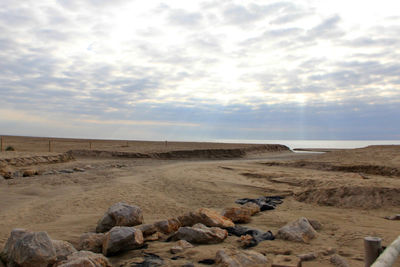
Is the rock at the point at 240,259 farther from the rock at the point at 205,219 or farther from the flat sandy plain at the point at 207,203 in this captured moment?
the rock at the point at 205,219

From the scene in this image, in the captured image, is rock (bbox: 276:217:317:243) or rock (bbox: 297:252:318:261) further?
rock (bbox: 276:217:317:243)

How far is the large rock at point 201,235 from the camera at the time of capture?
4.98 m

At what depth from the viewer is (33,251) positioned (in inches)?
161

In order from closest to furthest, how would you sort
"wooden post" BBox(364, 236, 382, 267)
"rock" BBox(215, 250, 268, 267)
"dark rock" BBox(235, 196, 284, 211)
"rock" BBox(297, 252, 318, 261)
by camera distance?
1. "wooden post" BBox(364, 236, 382, 267)
2. "rock" BBox(215, 250, 268, 267)
3. "rock" BBox(297, 252, 318, 261)
4. "dark rock" BBox(235, 196, 284, 211)

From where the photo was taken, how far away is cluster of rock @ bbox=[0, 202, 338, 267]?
410cm

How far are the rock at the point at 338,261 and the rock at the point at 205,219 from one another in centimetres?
195

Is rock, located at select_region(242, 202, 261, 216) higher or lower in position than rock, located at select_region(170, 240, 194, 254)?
higher

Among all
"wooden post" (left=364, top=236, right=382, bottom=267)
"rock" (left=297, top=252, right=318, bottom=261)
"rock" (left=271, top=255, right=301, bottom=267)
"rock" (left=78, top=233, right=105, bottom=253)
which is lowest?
"rock" (left=78, top=233, right=105, bottom=253)

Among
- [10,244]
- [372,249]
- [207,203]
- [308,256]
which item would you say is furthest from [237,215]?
[10,244]

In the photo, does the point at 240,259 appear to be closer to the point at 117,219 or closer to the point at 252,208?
the point at 117,219

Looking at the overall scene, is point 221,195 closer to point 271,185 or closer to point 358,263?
point 271,185

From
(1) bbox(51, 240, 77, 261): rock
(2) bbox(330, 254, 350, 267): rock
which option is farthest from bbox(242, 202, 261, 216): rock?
(1) bbox(51, 240, 77, 261): rock

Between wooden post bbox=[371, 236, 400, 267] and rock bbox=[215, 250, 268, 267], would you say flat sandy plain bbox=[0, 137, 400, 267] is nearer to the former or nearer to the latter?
rock bbox=[215, 250, 268, 267]

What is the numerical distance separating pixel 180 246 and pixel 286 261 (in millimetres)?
1559
